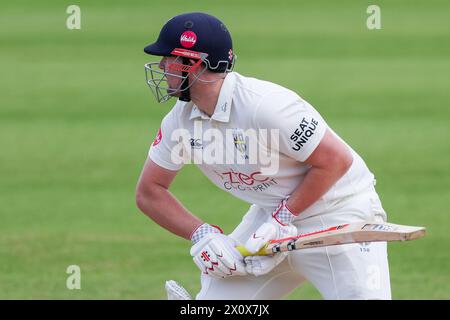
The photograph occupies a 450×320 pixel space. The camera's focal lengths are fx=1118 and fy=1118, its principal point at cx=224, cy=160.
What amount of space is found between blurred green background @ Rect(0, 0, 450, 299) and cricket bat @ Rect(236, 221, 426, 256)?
87.1 inches

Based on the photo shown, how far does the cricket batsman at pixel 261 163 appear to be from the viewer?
5.55 metres

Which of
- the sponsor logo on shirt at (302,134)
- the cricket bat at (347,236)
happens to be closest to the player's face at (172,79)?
the sponsor logo on shirt at (302,134)

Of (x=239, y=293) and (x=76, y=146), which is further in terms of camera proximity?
(x=76, y=146)

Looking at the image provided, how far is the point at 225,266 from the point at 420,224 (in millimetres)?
3903

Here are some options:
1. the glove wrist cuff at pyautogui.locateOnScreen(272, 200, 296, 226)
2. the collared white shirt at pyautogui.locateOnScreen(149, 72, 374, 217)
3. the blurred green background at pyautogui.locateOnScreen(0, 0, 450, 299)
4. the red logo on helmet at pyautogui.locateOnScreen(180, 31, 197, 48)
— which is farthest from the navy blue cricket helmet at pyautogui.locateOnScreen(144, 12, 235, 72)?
the blurred green background at pyautogui.locateOnScreen(0, 0, 450, 299)

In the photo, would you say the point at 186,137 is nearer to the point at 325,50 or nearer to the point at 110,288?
the point at 110,288

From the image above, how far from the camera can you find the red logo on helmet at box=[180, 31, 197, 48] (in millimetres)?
5598

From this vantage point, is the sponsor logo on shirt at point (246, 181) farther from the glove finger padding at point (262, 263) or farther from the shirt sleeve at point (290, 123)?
the glove finger padding at point (262, 263)

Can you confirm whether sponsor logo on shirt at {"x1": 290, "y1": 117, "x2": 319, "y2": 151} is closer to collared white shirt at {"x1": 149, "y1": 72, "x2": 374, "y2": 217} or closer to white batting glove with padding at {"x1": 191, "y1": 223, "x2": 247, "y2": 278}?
collared white shirt at {"x1": 149, "y1": 72, "x2": 374, "y2": 217}

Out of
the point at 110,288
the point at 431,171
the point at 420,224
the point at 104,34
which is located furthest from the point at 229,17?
the point at 110,288

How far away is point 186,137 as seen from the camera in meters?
5.79

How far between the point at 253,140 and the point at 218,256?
638 millimetres

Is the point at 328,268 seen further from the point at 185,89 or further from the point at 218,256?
the point at 185,89

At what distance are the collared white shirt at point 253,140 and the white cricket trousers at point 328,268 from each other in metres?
0.08
